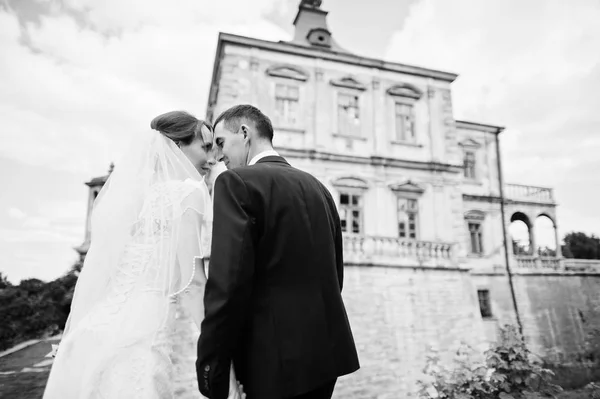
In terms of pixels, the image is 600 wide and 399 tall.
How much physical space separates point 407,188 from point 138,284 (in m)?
13.6

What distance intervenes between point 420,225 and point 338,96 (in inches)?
235

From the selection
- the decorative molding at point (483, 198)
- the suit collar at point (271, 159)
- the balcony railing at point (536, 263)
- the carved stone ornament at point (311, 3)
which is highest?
the carved stone ornament at point (311, 3)

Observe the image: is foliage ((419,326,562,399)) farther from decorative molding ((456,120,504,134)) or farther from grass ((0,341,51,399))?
decorative molding ((456,120,504,134))

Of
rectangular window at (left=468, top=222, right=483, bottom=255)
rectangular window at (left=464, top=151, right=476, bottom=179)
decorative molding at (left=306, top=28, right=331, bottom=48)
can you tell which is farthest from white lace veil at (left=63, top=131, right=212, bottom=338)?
rectangular window at (left=464, top=151, right=476, bottom=179)

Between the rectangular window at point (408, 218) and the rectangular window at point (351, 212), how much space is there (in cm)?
167

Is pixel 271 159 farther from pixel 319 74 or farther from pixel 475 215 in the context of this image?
pixel 475 215

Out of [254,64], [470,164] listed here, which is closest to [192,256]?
[254,64]

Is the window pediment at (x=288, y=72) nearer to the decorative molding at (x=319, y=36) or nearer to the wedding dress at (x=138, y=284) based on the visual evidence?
the decorative molding at (x=319, y=36)

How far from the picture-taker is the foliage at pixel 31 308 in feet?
33.7

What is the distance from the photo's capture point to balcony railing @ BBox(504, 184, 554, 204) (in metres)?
21.0

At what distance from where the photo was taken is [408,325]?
1316 cm

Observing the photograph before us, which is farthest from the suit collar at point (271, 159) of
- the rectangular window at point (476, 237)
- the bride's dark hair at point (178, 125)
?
the rectangular window at point (476, 237)

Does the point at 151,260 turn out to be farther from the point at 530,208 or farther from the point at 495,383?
the point at 530,208

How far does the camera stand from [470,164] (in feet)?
67.0
